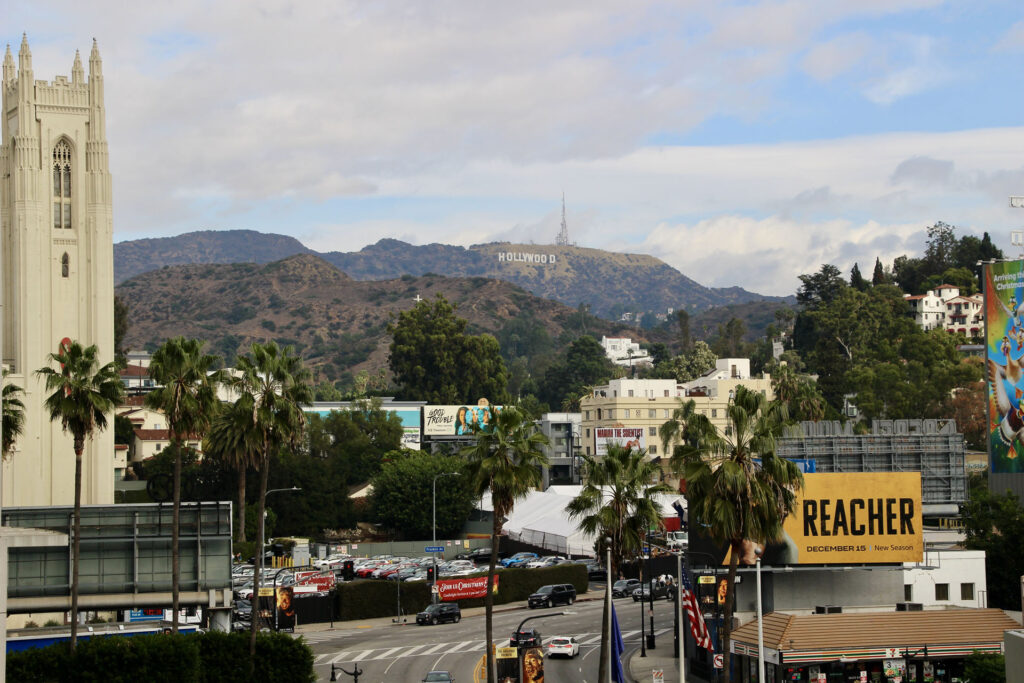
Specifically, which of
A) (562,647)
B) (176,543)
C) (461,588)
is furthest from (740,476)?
(461,588)

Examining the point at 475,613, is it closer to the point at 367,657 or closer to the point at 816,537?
the point at 367,657

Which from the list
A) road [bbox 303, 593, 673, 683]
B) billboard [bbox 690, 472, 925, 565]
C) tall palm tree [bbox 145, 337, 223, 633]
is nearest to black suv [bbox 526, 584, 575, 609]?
road [bbox 303, 593, 673, 683]

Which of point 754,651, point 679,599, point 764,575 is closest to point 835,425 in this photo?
point 764,575

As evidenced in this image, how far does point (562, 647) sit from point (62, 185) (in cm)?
5748

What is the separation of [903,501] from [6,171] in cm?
7481

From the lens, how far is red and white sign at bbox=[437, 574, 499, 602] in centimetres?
8919

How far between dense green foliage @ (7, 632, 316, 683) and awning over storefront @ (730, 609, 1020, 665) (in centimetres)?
2206

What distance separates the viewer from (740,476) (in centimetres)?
4406

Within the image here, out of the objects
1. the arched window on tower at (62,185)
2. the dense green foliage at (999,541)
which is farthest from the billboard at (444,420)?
the dense green foliage at (999,541)

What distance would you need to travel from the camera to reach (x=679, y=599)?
47.8m

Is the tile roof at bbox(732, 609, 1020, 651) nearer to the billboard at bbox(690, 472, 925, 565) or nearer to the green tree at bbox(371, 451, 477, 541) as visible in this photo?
the billboard at bbox(690, 472, 925, 565)

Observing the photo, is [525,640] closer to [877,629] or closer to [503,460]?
[503,460]

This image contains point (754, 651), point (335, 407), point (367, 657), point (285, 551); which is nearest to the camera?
point (754, 651)

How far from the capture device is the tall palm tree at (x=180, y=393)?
185 ft
